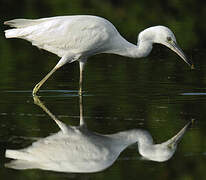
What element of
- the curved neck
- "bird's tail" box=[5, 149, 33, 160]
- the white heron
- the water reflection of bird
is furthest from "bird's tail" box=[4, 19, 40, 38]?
"bird's tail" box=[5, 149, 33, 160]

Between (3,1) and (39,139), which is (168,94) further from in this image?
(3,1)

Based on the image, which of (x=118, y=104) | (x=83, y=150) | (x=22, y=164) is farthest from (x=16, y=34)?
(x=22, y=164)

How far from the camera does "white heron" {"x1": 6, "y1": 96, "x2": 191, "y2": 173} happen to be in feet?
24.1

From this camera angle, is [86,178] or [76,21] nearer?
[86,178]

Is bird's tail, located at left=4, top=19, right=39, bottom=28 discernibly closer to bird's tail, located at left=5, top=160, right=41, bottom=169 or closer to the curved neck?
the curved neck

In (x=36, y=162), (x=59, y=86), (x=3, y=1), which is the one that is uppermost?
(x=36, y=162)

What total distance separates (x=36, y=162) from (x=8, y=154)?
0.42 metres

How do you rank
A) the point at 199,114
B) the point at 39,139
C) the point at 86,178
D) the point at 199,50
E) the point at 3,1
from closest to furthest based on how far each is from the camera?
1. the point at 86,178
2. the point at 39,139
3. the point at 199,114
4. the point at 199,50
5. the point at 3,1

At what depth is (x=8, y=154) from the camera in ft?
25.2

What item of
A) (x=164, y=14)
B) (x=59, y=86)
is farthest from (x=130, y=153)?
(x=164, y=14)

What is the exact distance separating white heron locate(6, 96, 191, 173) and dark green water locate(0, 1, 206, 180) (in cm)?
12

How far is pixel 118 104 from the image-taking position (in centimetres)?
1066

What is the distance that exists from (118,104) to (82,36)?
4.98 ft

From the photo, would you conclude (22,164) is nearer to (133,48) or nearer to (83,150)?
(83,150)
